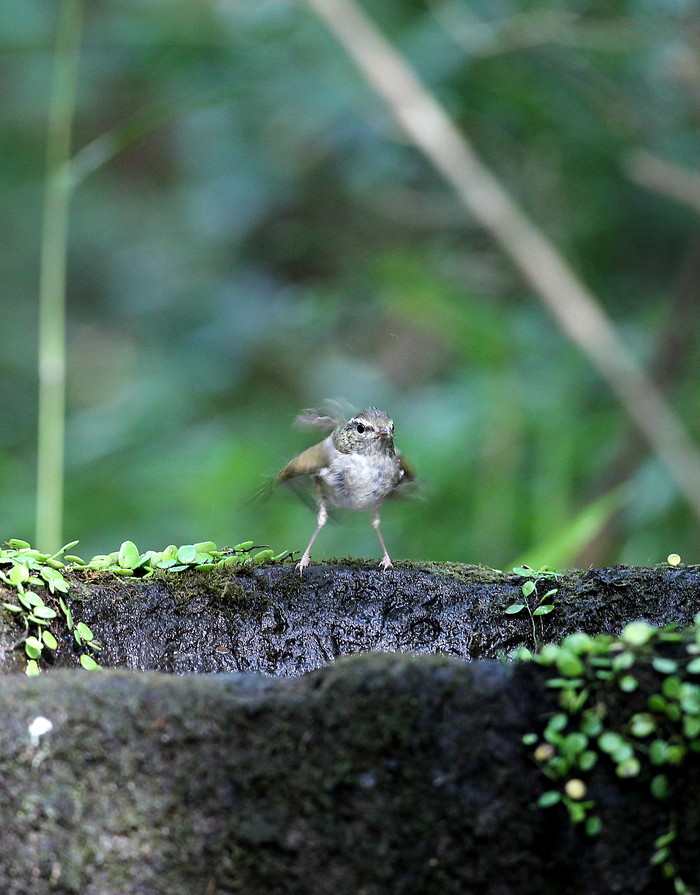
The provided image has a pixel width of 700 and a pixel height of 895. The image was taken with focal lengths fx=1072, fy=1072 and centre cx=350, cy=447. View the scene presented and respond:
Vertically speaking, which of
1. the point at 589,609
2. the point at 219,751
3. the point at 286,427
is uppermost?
the point at 286,427

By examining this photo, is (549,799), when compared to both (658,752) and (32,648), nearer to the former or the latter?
(658,752)

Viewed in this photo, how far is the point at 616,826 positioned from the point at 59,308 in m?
2.60

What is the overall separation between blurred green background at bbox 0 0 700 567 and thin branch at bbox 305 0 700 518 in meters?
0.31

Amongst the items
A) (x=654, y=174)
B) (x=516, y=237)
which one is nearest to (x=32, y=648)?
(x=516, y=237)

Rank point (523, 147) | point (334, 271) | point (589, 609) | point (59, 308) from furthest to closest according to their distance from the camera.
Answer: point (334, 271)
point (523, 147)
point (59, 308)
point (589, 609)

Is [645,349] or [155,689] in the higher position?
[645,349]

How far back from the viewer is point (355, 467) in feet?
8.46

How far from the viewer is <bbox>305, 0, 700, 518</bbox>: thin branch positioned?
4.41 meters

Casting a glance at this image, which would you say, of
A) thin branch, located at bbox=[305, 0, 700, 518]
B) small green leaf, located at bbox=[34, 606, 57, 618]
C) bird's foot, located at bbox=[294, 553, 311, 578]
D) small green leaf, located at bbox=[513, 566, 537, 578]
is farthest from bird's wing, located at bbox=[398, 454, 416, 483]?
thin branch, located at bbox=[305, 0, 700, 518]

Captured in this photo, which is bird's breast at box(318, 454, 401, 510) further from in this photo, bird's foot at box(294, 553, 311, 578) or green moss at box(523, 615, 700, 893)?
green moss at box(523, 615, 700, 893)

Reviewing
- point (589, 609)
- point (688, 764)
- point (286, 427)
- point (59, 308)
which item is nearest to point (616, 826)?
point (688, 764)

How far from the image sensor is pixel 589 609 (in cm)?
217

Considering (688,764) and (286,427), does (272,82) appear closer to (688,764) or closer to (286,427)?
(286,427)

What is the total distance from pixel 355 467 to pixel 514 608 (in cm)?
59
